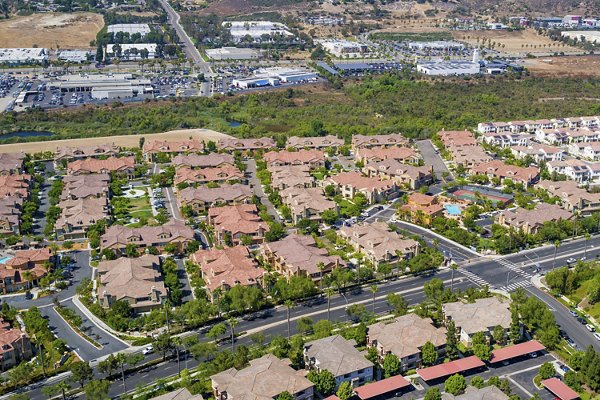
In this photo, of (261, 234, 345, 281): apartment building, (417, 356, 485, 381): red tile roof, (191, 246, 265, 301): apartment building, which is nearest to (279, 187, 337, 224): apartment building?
(261, 234, 345, 281): apartment building

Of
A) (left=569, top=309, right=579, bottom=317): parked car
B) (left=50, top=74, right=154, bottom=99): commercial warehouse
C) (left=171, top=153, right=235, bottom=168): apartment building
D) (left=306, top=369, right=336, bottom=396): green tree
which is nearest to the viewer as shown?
(left=306, top=369, right=336, bottom=396): green tree

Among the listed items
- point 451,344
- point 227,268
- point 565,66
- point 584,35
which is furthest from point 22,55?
point 584,35

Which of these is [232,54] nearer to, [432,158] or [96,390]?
[432,158]

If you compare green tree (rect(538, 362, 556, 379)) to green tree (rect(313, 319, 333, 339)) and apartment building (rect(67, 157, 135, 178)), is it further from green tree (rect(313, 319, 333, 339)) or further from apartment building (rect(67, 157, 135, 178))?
apartment building (rect(67, 157, 135, 178))

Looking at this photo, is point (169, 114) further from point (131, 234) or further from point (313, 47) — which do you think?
point (313, 47)

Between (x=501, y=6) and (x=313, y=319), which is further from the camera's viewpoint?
(x=501, y=6)

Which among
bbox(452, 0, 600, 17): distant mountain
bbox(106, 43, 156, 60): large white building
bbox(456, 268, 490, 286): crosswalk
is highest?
bbox(452, 0, 600, 17): distant mountain

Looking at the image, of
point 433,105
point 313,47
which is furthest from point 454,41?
point 433,105
